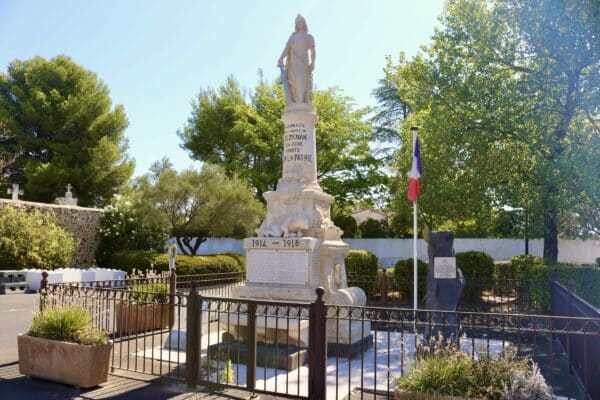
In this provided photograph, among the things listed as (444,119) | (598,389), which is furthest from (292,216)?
(444,119)

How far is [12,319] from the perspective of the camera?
33.8 feet

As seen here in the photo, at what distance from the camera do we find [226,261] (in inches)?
843

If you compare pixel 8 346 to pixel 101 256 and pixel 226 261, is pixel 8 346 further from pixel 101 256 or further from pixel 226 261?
pixel 101 256

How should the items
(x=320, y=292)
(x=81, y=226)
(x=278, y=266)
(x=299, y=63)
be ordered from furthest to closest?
(x=81, y=226) < (x=299, y=63) < (x=278, y=266) < (x=320, y=292)

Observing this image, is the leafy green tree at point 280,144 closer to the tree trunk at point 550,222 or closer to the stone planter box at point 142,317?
the tree trunk at point 550,222

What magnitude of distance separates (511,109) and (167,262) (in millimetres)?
13906

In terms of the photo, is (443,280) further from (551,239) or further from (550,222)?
(551,239)

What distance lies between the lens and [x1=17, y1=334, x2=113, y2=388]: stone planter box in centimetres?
578

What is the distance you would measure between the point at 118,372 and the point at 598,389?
236 inches

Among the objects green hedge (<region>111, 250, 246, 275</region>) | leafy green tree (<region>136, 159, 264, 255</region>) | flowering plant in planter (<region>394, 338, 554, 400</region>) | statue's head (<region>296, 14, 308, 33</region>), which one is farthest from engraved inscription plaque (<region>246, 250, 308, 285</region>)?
leafy green tree (<region>136, 159, 264, 255</region>)

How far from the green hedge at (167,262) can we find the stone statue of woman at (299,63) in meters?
11.4

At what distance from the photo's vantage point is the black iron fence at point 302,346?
203 inches

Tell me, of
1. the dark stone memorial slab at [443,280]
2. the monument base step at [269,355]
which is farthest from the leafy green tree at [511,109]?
the monument base step at [269,355]

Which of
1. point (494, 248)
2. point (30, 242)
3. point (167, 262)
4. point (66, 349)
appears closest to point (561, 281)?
point (66, 349)
